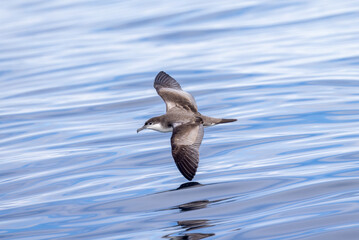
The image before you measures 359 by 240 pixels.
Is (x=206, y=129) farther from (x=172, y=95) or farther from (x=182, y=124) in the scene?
(x=182, y=124)

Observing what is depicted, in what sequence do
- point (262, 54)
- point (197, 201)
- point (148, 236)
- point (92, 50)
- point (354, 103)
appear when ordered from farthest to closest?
point (92, 50)
point (262, 54)
point (354, 103)
point (197, 201)
point (148, 236)

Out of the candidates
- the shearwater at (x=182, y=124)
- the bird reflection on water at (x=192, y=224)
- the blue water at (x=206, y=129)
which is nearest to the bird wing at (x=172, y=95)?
the shearwater at (x=182, y=124)

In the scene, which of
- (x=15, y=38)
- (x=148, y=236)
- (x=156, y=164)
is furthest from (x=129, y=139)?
(x=15, y=38)

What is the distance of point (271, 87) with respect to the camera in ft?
40.3

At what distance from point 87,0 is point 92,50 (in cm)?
842

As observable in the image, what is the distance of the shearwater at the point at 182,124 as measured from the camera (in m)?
7.81

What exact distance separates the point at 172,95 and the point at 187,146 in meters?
2.13

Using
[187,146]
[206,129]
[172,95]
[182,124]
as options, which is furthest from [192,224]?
[206,129]

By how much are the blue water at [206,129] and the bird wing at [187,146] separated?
0.21 metres

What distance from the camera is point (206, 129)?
34.3 feet

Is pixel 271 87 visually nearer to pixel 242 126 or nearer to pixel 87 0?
pixel 242 126

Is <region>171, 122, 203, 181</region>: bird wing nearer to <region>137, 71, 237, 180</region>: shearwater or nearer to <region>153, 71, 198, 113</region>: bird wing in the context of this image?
<region>137, 71, 237, 180</region>: shearwater

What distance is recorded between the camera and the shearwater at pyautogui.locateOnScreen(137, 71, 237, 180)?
7.81 m

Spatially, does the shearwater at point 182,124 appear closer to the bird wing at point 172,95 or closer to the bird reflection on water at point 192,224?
the bird wing at point 172,95
